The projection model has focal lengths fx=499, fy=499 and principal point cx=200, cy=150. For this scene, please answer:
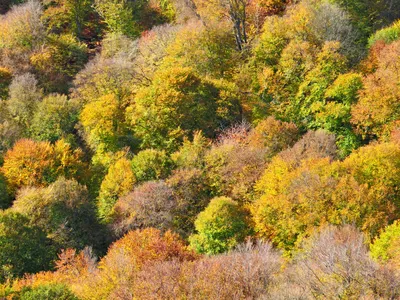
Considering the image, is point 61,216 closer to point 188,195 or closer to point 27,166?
point 27,166

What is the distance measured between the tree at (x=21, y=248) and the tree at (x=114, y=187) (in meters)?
8.32

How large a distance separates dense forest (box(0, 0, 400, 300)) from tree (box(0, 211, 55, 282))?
0.14 m

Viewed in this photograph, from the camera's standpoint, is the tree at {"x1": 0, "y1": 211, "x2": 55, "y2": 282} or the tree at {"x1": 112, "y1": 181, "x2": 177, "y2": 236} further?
the tree at {"x1": 112, "y1": 181, "x2": 177, "y2": 236}

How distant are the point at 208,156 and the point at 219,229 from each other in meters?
12.3

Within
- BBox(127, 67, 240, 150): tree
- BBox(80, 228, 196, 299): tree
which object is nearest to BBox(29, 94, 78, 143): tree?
BBox(127, 67, 240, 150): tree

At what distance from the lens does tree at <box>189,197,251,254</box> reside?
48.8 m

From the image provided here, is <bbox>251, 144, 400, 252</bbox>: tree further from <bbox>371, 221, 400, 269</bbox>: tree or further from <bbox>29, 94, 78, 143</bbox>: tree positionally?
<bbox>29, 94, 78, 143</bbox>: tree

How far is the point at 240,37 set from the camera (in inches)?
3078

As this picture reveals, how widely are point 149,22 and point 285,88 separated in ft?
144

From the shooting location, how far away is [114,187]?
58562 millimetres

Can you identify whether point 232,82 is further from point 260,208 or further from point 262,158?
point 260,208

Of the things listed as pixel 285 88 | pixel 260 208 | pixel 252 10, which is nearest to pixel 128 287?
pixel 260 208

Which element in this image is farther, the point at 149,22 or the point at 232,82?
the point at 149,22

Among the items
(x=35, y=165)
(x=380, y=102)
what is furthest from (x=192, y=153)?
(x=380, y=102)
